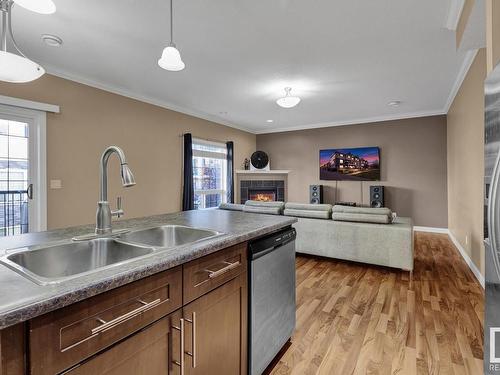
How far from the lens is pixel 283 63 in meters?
3.26

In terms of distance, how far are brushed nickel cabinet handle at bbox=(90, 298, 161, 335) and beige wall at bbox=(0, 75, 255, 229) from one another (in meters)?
3.36

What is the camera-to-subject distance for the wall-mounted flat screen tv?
20.0ft

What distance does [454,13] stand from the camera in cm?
223

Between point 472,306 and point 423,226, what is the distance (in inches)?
144

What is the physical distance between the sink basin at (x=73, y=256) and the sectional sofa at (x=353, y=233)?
2775 mm

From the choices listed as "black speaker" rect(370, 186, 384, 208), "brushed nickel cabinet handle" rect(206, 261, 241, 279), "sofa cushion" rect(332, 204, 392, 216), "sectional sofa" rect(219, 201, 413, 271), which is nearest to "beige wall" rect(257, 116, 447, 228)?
"black speaker" rect(370, 186, 384, 208)

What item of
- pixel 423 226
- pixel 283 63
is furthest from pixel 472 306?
pixel 423 226

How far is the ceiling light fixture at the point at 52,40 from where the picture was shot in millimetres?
2644

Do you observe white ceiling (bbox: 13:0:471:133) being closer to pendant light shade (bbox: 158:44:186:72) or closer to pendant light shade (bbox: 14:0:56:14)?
pendant light shade (bbox: 158:44:186:72)

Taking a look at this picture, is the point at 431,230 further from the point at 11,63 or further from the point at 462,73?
the point at 11,63

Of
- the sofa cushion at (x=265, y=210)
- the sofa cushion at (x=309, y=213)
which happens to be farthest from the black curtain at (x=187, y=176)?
the sofa cushion at (x=309, y=213)

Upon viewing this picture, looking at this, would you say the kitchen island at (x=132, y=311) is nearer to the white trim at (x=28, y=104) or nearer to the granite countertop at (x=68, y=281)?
the granite countertop at (x=68, y=281)

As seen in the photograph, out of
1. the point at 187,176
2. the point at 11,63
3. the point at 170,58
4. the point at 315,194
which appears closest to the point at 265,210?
the point at 187,176

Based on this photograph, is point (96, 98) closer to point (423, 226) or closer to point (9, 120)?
point (9, 120)
